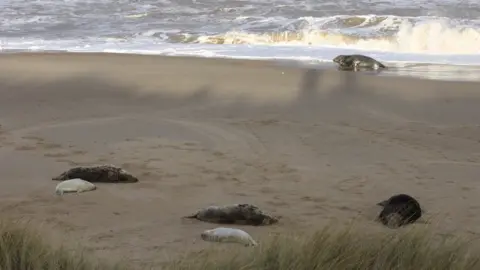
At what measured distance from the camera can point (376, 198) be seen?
5.75 m

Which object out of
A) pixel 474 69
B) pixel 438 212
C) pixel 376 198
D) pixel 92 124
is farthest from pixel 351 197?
pixel 474 69

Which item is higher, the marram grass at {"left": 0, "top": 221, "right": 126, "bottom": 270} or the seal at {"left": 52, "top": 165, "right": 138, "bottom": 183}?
the marram grass at {"left": 0, "top": 221, "right": 126, "bottom": 270}

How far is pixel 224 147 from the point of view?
293 inches

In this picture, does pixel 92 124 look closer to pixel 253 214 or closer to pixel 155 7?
pixel 253 214

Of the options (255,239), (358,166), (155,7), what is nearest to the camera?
(255,239)

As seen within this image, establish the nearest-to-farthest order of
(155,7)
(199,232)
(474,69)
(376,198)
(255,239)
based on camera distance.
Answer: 1. (255,239)
2. (199,232)
3. (376,198)
4. (474,69)
5. (155,7)

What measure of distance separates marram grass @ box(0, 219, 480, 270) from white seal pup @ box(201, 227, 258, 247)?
0.83m

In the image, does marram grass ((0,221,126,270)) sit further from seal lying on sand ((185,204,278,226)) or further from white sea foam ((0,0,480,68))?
white sea foam ((0,0,480,68))

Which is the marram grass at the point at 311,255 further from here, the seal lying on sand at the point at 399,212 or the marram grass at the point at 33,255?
the seal lying on sand at the point at 399,212

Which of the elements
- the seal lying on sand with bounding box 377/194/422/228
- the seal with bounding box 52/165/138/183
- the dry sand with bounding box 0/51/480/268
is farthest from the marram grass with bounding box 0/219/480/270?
the seal with bounding box 52/165/138/183

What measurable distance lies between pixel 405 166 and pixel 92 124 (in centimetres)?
370

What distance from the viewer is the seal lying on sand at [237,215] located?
495 cm

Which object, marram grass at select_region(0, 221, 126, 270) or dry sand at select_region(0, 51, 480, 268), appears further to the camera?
dry sand at select_region(0, 51, 480, 268)

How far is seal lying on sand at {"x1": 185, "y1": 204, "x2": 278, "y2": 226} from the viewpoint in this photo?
4.95 m
